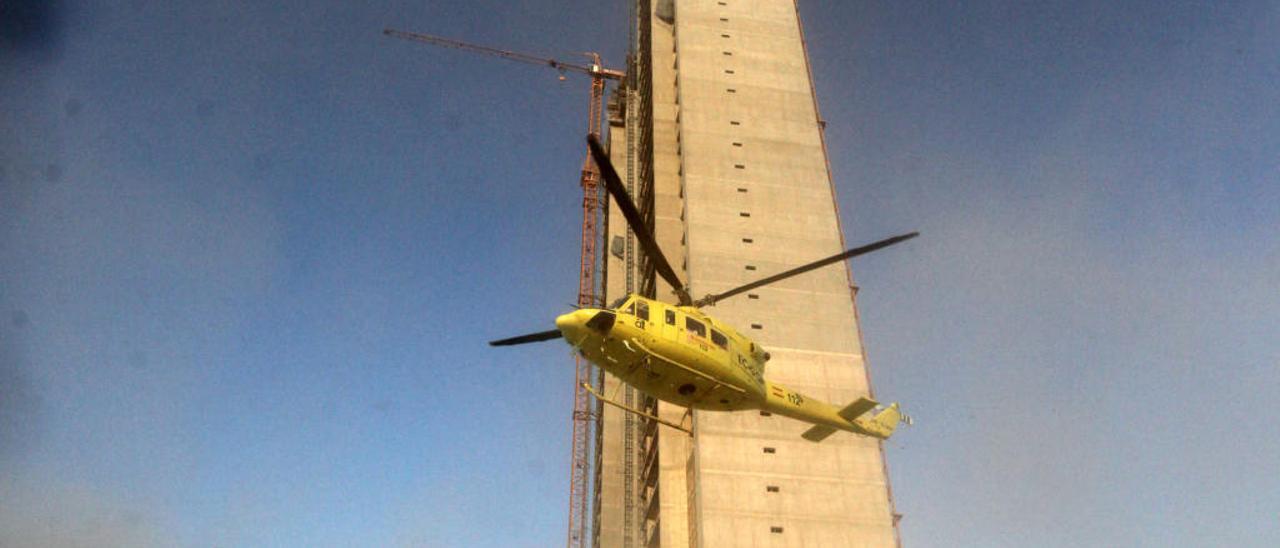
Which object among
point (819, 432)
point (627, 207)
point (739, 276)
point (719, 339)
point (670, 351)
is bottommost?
point (670, 351)

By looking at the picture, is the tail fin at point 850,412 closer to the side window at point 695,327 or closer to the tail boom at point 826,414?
the tail boom at point 826,414

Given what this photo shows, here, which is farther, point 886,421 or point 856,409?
point 886,421

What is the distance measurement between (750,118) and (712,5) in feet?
33.3

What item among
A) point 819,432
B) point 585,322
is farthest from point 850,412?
point 585,322

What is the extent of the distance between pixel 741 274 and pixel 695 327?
22.3 metres

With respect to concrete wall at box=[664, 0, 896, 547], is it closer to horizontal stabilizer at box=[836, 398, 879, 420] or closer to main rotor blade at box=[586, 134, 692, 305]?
horizontal stabilizer at box=[836, 398, 879, 420]

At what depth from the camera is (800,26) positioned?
181 feet

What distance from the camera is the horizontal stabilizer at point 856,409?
81.5 ft

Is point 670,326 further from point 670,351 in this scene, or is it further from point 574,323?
point 574,323

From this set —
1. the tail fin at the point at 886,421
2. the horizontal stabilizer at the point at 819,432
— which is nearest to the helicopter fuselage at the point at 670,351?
the horizontal stabilizer at the point at 819,432

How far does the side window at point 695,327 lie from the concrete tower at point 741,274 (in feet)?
55.7

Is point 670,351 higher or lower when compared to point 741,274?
lower

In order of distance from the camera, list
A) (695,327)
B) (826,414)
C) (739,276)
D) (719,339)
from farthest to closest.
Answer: (739,276), (826,414), (719,339), (695,327)

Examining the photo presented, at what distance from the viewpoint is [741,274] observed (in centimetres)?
4184
